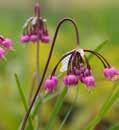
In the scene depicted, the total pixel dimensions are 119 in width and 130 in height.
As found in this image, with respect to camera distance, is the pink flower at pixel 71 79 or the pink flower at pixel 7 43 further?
the pink flower at pixel 7 43

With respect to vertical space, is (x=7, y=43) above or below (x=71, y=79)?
above

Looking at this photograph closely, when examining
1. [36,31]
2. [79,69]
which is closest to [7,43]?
[79,69]

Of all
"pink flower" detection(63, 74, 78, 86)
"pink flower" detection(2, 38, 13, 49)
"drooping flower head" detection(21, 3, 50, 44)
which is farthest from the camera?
"drooping flower head" detection(21, 3, 50, 44)

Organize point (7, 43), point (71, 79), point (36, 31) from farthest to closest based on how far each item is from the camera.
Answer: point (36, 31) < point (7, 43) < point (71, 79)

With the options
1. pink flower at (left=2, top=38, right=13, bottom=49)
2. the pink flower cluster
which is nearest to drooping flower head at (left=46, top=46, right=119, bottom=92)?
the pink flower cluster

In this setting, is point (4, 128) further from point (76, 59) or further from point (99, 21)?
point (99, 21)

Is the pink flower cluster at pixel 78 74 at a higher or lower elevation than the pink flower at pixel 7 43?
lower

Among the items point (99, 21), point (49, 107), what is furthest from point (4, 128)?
point (99, 21)

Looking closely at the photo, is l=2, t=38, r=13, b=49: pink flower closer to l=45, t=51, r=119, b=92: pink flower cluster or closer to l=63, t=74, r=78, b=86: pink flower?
l=45, t=51, r=119, b=92: pink flower cluster

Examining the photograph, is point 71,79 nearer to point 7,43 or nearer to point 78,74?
point 78,74

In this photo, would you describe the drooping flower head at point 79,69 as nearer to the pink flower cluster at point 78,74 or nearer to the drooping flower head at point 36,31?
the pink flower cluster at point 78,74

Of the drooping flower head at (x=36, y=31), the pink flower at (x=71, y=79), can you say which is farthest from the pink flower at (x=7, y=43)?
the drooping flower head at (x=36, y=31)
